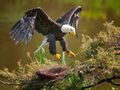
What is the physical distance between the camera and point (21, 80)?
167cm

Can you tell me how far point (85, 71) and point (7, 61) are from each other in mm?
2916

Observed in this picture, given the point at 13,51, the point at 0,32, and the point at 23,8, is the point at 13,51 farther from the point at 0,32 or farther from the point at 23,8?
the point at 23,8

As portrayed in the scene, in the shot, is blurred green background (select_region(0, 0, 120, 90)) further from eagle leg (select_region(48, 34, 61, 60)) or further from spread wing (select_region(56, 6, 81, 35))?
eagle leg (select_region(48, 34, 61, 60))

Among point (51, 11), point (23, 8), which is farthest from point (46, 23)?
point (23, 8)

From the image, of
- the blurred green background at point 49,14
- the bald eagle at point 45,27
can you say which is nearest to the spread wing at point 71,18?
the bald eagle at point 45,27

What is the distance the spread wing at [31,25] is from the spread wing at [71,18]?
59mm

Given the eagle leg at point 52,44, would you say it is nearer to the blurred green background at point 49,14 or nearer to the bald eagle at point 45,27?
the bald eagle at point 45,27

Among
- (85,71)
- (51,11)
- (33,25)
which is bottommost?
(85,71)

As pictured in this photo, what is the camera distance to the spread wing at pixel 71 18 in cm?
210

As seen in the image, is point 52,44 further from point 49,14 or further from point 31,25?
point 49,14

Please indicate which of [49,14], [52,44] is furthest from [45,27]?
[49,14]

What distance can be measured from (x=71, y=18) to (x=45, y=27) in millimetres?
135

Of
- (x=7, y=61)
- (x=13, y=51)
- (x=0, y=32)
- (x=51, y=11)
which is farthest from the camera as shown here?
(x=51, y=11)

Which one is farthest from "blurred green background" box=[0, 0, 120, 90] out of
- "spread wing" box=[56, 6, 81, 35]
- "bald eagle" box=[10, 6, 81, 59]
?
"bald eagle" box=[10, 6, 81, 59]
